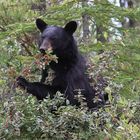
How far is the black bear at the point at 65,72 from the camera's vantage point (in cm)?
507

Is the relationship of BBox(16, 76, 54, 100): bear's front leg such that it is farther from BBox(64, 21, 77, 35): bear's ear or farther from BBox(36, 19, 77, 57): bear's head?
BBox(64, 21, 77, 35): bear's ear

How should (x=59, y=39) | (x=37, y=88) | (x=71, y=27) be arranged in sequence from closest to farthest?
1. (x=37, y=88)
2. (x=59, y=39)
3. (x=71, y=27)

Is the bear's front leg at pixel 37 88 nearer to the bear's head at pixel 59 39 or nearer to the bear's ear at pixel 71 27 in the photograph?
the bear's head at pixel 59 39

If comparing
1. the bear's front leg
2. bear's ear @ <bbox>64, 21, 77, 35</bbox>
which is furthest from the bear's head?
the bear's front leg

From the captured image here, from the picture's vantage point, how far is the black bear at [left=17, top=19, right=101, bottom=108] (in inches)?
200

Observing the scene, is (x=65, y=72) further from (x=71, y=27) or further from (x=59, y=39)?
(x=71, y=27)

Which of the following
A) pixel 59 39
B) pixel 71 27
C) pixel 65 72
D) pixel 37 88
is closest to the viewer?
pixel 37 88

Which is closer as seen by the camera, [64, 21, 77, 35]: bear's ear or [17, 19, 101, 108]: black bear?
[17, 19, 101, 108]: black bear

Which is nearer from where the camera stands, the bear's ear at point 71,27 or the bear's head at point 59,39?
the bear's head at point 59,39

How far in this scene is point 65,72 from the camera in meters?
5.30

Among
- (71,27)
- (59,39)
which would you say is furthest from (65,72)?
(71,27)

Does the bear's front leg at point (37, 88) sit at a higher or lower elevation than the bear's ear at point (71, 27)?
lower

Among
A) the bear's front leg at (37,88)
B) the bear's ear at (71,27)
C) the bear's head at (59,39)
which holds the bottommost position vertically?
the bear's front leg at (37,88)

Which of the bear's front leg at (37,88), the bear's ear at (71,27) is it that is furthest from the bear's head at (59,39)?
→ the bear's front leg at (37,88)
